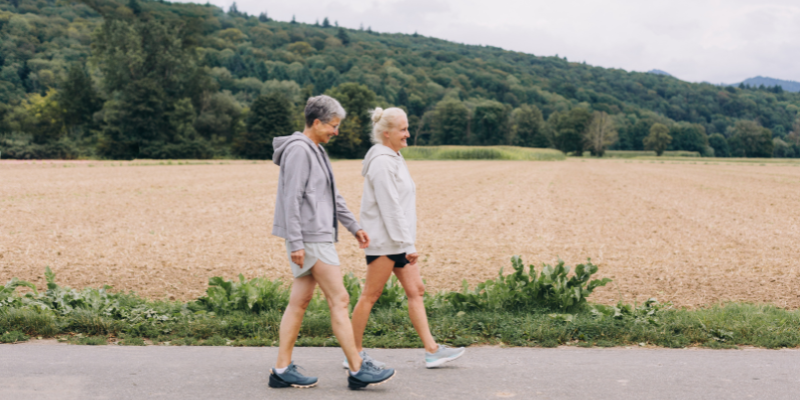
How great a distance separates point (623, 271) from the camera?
976 cm

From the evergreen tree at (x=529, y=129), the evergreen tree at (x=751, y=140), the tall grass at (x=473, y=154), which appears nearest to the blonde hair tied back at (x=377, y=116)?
the tall grass at (x=473, y=154)

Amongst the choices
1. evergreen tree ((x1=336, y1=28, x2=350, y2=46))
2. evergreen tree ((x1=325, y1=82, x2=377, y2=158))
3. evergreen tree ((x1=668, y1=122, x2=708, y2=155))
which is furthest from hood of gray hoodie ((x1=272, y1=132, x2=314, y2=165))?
evergreen tree ((x1=336, y1=28, x2=350, y2=46))

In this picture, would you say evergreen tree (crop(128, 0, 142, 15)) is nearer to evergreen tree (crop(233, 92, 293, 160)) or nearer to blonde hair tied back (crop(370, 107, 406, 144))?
evergreen tree (crop(233, 92, 293, 160))

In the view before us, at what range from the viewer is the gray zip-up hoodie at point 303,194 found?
3.75 m

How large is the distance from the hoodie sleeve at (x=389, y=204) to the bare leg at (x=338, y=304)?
0.49 metres

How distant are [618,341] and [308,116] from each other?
3.28 m

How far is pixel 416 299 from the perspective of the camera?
173 inches

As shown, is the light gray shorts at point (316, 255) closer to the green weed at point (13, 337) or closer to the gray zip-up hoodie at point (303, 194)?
the gray zip-up hoodie at point (303, 194)

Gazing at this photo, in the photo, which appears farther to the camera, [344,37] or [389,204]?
[344,37]

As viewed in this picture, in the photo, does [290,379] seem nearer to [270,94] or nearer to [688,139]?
[270,94]

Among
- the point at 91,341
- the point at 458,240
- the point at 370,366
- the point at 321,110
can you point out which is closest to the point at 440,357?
the point at 370,366

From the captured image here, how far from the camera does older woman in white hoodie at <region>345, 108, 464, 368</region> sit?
13.5 feet

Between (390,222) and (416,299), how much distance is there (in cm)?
67

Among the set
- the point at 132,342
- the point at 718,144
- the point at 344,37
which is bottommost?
the point at 132,342
